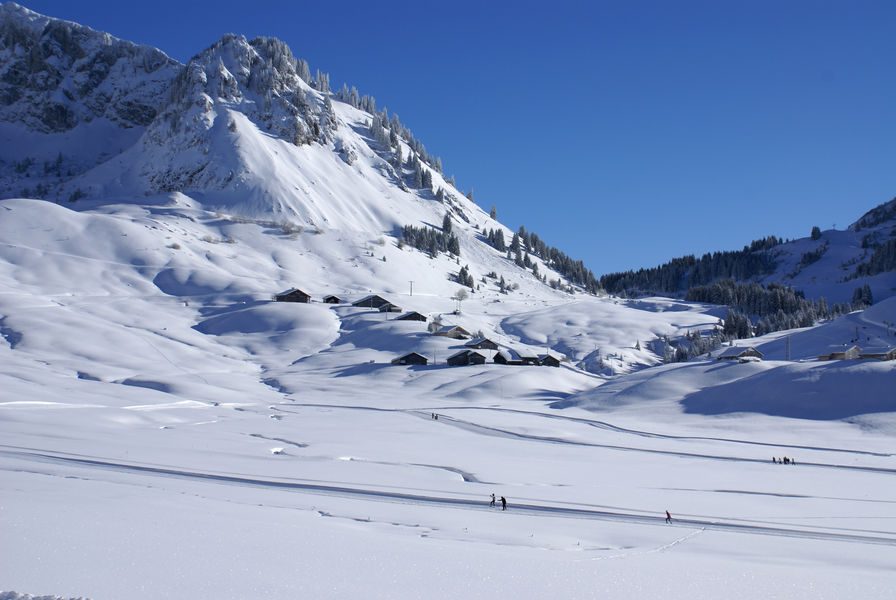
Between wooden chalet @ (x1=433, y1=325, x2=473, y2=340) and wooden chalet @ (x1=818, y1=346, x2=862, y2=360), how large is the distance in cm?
4503

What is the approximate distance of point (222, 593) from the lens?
16234 mm

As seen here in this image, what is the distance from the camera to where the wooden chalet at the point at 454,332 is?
105 metres

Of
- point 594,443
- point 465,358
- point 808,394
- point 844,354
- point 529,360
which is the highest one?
point 529,360

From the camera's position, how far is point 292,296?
115 meters

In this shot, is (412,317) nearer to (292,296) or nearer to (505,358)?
(292,296)

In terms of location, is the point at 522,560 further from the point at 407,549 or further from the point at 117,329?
the point at 117,329

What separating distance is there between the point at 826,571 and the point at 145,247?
125830mm

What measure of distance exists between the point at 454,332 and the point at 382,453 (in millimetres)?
64354

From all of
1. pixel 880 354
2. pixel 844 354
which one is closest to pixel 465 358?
pixel 844 354

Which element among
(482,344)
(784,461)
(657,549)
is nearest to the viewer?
(657,549)

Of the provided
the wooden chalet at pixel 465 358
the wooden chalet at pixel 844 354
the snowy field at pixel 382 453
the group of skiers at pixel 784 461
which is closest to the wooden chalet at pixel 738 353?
the wooden chalet at pixel 844 354

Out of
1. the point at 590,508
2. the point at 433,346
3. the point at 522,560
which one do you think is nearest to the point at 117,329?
the point at 433,346

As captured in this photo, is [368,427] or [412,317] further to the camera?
[412,317]

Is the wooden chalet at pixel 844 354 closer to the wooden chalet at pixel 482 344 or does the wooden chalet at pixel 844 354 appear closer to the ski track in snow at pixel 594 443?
the ski track in snow at pixel 594 443
